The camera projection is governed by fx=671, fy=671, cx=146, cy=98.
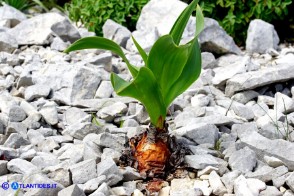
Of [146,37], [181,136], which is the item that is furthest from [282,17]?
[181,136]

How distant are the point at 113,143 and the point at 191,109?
62cm

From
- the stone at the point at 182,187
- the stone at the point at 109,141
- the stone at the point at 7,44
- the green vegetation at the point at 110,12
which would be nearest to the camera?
the stone at the point at 182,187

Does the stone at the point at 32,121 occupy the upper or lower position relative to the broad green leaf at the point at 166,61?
lower

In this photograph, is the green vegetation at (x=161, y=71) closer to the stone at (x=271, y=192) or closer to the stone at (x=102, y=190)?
the stone at (x=102, y=190)

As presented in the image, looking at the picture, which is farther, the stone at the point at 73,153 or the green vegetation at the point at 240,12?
the green vegetation at the point at 240,12

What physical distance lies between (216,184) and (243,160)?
20 cm

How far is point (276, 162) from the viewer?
8.84 feet

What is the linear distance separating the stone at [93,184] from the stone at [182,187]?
271 mm

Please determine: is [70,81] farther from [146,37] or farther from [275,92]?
[275,92]

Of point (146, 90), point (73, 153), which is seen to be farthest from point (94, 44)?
point (73, 153)

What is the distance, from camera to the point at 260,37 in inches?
179

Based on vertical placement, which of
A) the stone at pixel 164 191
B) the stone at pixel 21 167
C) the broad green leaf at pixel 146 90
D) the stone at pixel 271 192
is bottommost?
the stone at pixel 164 191

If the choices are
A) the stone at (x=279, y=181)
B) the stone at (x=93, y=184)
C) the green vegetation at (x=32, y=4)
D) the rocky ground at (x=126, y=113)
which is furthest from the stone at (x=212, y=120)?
the green vegetation at (x=32, y=4)

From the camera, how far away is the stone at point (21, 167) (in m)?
2.67
